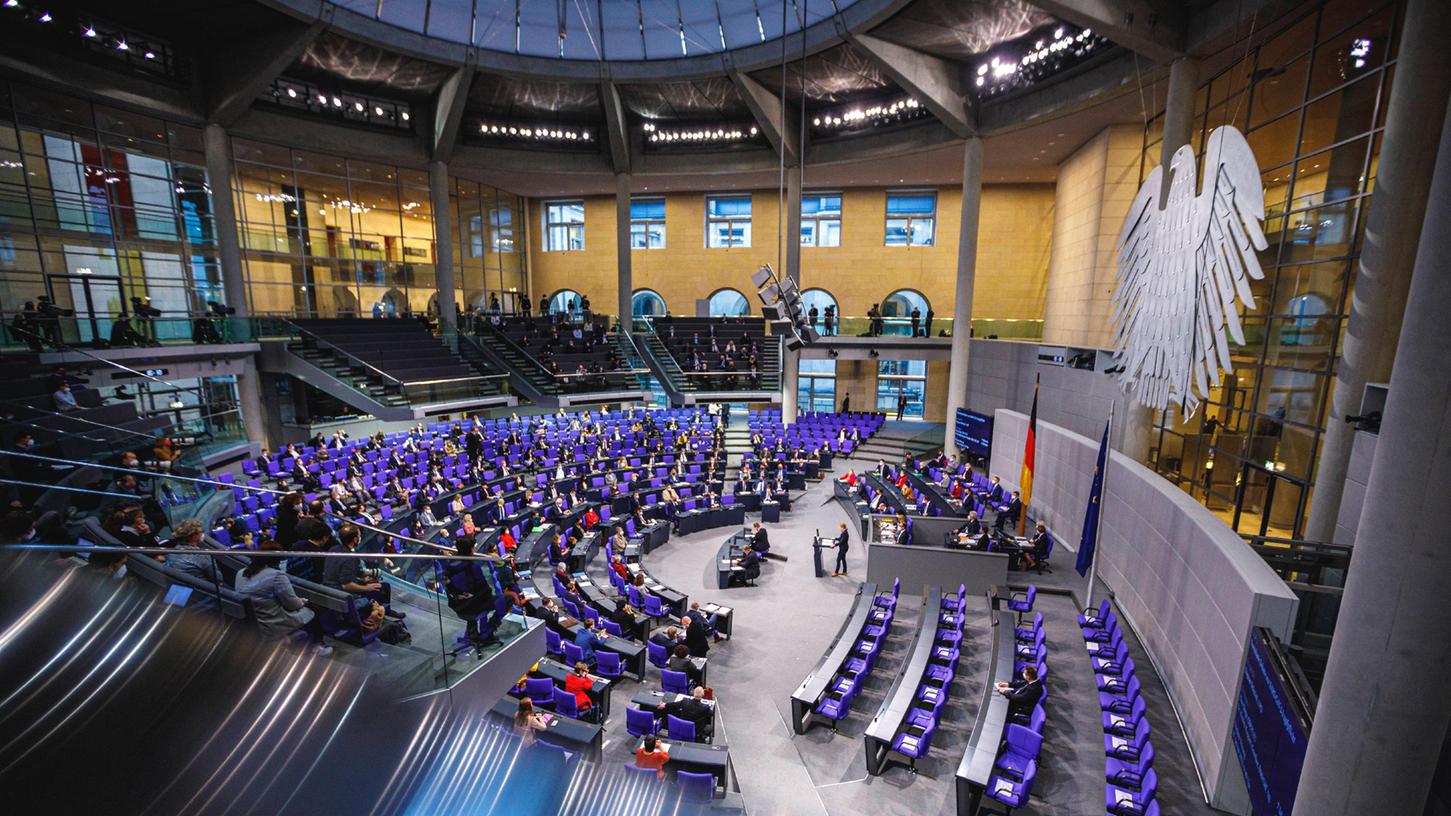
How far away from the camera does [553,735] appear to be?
6805 millimetres

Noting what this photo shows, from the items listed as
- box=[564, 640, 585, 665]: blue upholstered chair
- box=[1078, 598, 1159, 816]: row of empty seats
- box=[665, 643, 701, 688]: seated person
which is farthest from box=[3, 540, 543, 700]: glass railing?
box=[1078, 598, 1159, 816]: row of empty seats

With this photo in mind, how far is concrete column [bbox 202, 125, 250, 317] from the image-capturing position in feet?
60.8

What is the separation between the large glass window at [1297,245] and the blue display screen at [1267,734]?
4.51 metres

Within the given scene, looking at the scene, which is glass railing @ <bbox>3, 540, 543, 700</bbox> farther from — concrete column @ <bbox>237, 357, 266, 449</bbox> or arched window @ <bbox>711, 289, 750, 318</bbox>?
arched window @ <bbox>711, 289, 750, 318</bbox>

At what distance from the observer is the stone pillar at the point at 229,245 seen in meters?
18.5

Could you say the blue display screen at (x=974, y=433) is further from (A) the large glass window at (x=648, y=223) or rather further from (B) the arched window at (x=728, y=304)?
(A) the large glass window at (x=648, y=223)

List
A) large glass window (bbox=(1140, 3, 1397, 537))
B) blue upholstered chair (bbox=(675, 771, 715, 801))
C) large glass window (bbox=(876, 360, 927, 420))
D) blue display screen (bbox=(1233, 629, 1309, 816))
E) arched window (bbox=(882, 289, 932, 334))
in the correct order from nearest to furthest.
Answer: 1. blue display screen (bbox=(1233, 629, 1309, 816))
2. blue upholstered chair (bbox=(675, 771, 715, 801))
3. large glass window (bbox=(1140, 3, 1397, 537))
4. arched window (bbox=(882, 289, 932, 334))
5. large glass window (bbox=(876, 360, 927, 420))

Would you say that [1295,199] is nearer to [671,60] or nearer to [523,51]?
[671,60]

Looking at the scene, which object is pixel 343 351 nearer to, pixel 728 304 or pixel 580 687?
pixel 580 687

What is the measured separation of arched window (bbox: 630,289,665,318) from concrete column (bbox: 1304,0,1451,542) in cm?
2745

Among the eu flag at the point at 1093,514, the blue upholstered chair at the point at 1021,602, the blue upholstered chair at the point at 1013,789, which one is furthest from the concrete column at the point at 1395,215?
the blue upholstered chair at the point at 1013,789

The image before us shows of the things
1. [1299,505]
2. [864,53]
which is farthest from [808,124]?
[1299,505]

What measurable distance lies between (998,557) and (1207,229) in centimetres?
678

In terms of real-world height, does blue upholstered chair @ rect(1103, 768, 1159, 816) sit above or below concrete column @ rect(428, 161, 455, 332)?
below
